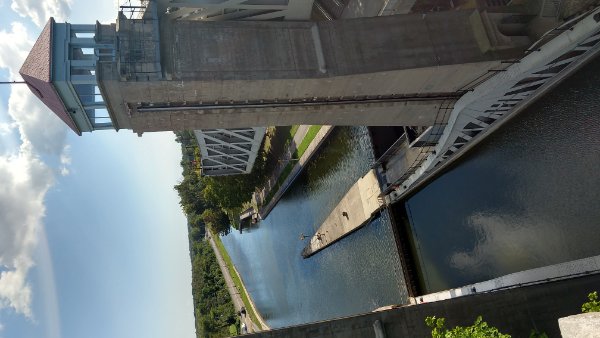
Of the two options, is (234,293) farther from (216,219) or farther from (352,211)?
(352,211)

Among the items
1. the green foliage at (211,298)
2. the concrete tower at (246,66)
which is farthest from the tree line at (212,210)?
the concrete tower at (246,66)

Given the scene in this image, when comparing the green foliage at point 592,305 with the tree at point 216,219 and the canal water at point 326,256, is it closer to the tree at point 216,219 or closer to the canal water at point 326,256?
the canal water at point 326,256

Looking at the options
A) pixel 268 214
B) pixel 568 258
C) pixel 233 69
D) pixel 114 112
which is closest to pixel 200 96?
pixel 233 69

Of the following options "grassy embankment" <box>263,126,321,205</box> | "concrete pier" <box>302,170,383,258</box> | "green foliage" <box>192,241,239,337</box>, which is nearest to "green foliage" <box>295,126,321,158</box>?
"grassy embankment" <box>263,126,321,205</box>

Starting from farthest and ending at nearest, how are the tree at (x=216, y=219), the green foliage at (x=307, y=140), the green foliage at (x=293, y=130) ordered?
the tree at (x=216, y=219)
the green foliage at (x=293, y=130)
the green foliage at (x=307, y=140)

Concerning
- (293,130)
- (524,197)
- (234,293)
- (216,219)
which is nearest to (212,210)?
(216,219)

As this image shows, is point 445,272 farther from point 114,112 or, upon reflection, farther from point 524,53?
point 114,112

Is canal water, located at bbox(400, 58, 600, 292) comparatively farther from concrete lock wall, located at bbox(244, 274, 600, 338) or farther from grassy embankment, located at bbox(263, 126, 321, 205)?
grassy embankment, located at bbox(263, 126, 321, 205)
